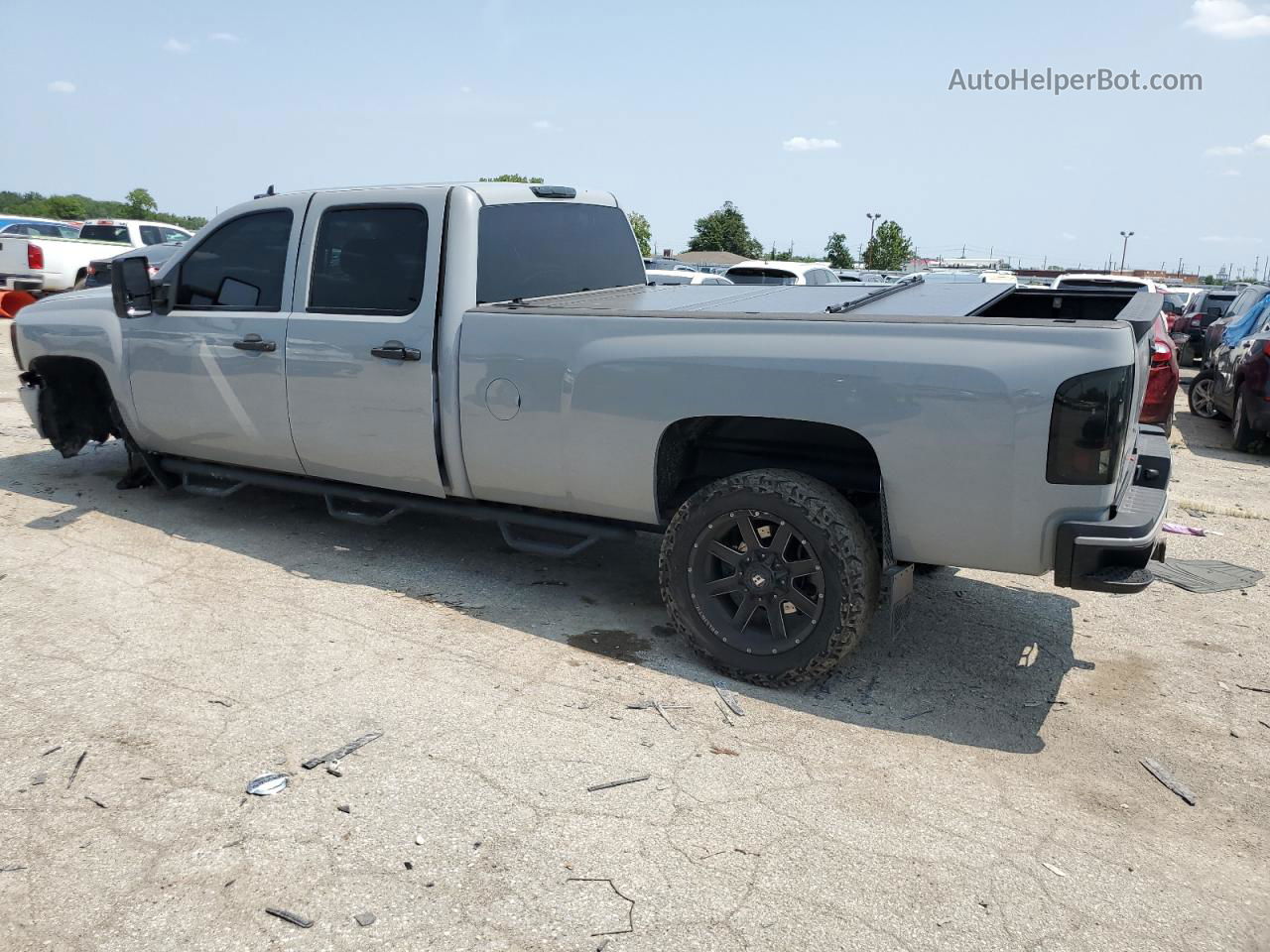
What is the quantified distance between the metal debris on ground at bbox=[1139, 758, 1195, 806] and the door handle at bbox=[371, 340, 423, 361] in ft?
11.1

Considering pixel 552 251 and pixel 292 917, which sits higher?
pixel 552 251

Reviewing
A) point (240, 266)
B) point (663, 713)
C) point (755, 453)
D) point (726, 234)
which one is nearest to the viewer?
point (663, 713)

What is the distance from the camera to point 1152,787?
3.38m

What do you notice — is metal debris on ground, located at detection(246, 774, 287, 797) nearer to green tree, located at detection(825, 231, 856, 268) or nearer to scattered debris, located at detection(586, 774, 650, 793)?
scattered debris, located at detection(586, 774, 650, 793)

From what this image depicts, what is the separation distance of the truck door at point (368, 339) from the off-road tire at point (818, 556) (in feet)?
4.52

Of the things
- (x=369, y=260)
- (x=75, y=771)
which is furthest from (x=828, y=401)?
(x=75, y=771)

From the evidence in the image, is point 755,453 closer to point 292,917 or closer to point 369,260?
point 369,260

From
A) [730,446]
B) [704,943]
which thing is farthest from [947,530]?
[704,943]

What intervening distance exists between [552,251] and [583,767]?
2897 millimetres

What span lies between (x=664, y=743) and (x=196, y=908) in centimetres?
155

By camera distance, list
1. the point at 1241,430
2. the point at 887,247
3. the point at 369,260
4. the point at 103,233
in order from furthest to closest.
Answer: the point at 887,247
the point at 103,233
the point at 1241,430
the point at 369,260

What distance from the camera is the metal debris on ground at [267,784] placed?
3.16m

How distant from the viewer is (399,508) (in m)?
5.13

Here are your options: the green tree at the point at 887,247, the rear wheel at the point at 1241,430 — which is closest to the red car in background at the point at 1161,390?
the rear wheel at the point at 1241,430
